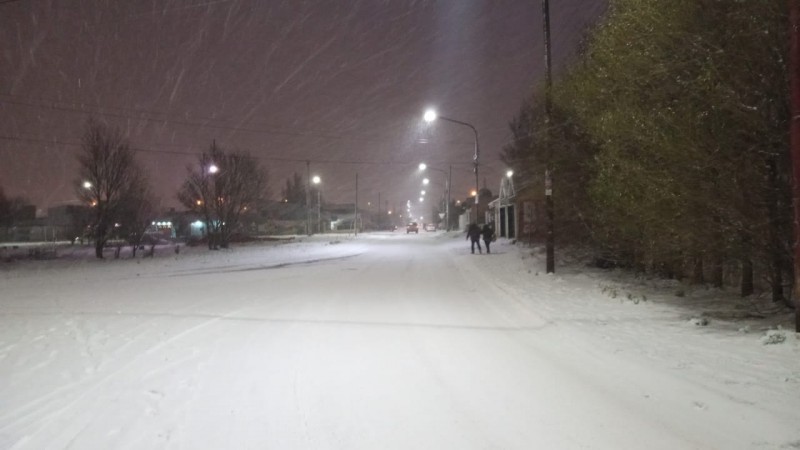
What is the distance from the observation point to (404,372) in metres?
6.34

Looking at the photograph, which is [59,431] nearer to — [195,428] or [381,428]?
[195,428]

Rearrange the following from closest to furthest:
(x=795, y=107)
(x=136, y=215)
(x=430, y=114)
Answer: (x=795, y=107) < (x=430, y=114) < (x=136, y=215)

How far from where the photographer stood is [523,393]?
5543 mm

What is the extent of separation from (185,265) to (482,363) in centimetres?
1911

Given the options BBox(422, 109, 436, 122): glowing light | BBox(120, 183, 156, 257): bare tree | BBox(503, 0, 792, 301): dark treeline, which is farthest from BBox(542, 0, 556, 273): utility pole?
BBox(120, 183, 156, 257): bare tree

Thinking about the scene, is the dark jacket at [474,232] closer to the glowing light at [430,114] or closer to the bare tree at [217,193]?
the glowing light at [430,114]

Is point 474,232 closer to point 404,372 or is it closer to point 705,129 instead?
point 705,129

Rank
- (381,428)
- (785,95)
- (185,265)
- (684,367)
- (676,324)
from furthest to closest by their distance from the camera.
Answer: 1. (185,265)
2. (676,324)
3. (785,95)
4. (684,367)
5. (381,428)

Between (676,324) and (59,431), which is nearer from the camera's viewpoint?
(59,431)

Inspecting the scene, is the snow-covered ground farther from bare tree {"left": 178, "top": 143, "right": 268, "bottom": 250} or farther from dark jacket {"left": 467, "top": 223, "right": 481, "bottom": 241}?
bare tree {"left": 178, "top": 143, "right": 268, "bottom": 250}

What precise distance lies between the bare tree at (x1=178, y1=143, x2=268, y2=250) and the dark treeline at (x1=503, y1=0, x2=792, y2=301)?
32.5m

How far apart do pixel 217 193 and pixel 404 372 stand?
35.3 meters

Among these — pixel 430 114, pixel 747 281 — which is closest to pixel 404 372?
pixel 747 281

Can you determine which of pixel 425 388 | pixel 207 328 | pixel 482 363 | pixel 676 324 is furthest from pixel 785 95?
pixel 207 328
